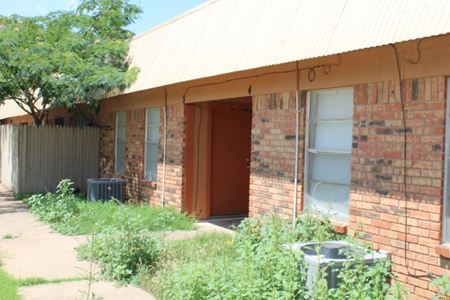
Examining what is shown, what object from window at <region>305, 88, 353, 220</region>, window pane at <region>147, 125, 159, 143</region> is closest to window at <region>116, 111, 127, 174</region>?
window pane at <region>147, 125, 159, 143</region>

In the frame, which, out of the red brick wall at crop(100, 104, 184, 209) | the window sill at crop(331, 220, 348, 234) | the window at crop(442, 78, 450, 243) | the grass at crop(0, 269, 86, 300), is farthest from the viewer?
the red brick wall at crop(100, 104, 184, 209)

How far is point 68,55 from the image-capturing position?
1222 cm

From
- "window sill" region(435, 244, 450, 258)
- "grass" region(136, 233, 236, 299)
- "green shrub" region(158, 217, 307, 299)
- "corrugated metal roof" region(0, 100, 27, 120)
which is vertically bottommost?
"grass" region(136, 233, 236, 299)

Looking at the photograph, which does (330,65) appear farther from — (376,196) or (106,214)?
(106,214)

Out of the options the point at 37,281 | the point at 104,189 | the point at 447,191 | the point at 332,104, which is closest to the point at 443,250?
the point at 447,191

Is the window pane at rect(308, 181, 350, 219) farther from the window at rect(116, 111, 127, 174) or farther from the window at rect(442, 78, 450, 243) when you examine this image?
the window at rect(116, 111, 127, 174)

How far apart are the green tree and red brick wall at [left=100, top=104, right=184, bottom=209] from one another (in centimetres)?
110

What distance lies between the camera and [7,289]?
19.3ft

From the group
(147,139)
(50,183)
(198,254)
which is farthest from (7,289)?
(50,183)

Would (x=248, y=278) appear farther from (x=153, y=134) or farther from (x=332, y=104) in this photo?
→ (x=153, y=134)

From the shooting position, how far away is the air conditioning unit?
4.93 meters

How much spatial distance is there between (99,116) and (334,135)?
9.41 meters

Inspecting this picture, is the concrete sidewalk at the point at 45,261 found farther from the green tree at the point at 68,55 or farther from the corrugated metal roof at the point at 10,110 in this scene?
the corrugated metal roof at the point at 10,110

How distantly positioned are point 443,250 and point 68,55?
9.39 meters
